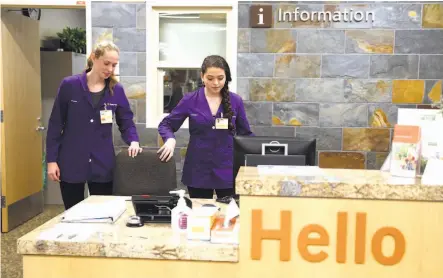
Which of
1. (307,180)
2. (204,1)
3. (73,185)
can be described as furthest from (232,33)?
(307,180)

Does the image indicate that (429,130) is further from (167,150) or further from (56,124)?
(56,124)

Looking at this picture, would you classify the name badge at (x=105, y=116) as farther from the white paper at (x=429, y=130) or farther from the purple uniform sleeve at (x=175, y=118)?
the white paper at (x=429, y=130)

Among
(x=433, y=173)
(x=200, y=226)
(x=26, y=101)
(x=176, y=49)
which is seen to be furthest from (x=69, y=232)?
(x=26, y=101)

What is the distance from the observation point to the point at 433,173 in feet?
4.66

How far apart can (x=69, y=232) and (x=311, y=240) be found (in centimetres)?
85

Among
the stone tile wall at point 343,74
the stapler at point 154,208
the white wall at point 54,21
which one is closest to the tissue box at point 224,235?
the stapler at point 154,208

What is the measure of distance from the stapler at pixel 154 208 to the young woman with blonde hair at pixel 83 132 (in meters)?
0.90

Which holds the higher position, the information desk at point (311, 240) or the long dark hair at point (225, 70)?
the long dark hair at point (225, 70)

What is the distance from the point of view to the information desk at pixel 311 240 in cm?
140

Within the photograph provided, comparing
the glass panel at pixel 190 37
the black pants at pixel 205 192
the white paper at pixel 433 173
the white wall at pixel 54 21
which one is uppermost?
the white wall at pixel 54 21

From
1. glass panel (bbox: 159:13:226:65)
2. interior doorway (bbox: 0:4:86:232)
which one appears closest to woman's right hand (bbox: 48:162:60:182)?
glass panel (bbox: 159:13:226:65)

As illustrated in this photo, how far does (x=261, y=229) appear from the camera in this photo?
145 centimetres

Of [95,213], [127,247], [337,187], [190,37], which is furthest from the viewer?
[190,37]

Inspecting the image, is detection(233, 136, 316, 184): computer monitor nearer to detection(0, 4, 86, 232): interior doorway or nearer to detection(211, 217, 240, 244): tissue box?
detection(211, 217, 240, 244): tissue box
